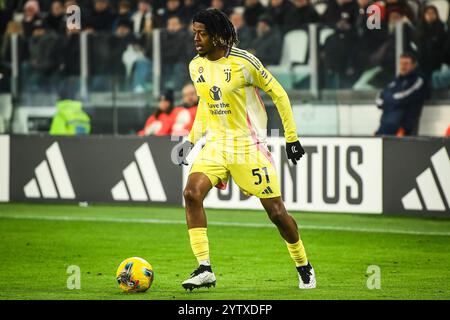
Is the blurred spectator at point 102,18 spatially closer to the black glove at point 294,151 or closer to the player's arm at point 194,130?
the player's arm at point 194,130

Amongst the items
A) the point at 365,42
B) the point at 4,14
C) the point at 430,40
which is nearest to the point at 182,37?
the point at 365,42

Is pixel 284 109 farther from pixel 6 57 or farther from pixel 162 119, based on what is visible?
pixel 6 57

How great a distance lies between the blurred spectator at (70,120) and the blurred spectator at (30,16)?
7.57ft

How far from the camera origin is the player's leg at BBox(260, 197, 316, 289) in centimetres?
900

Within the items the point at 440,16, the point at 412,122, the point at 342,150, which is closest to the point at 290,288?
the point at 342,150

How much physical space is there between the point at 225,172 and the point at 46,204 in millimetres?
7963

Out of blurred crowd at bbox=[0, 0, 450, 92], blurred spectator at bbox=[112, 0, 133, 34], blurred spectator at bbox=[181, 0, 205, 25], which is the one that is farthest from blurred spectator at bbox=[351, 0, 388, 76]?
blurred spectator at bbox=[112, 0, 133, 34]

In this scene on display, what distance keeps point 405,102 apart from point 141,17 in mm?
5576

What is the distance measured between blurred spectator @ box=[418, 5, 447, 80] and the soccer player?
7.47 meters

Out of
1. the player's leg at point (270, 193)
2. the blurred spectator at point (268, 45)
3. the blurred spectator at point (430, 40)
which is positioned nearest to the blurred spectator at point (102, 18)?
the blurred spectator at point (268, 45)

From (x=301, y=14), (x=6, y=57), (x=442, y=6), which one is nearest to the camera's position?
(x=442, y=6)

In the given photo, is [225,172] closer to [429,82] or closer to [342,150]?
[342,150]

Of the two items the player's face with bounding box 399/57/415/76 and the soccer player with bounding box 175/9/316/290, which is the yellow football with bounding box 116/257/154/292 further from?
the player's face with bounding box 399/57/415/76

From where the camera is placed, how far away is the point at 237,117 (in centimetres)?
916
